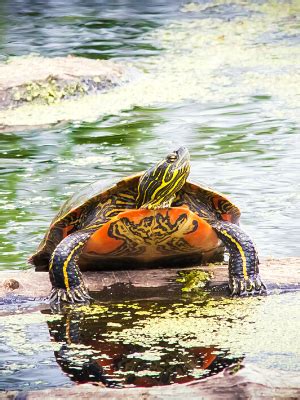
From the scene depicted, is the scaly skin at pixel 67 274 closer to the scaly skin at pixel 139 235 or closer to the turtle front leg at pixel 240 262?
the scaly skin at pixel 139 235

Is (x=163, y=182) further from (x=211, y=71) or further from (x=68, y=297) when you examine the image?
(x=211, y=71)

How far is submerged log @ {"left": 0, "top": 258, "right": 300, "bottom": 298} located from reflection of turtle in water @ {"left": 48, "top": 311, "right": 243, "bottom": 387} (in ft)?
1.27

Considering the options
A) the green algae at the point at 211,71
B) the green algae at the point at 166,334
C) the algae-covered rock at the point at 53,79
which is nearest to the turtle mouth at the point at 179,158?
the green algae at the point at 166,334

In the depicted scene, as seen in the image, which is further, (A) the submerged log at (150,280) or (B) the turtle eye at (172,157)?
(B) the turtle eye at (172,157)

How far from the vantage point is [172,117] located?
7809 millimetres

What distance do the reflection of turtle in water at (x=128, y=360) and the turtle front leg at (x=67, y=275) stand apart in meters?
0.34

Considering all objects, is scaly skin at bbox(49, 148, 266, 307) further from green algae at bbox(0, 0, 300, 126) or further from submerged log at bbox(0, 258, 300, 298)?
green algae at bbox(0, 0, 300, 126)

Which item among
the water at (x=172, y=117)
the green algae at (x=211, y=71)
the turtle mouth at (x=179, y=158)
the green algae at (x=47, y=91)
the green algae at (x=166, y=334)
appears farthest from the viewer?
the green algae at (x=47, y=91)

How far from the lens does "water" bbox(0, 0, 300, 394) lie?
5.46 metres

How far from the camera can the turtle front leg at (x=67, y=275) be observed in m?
3.97

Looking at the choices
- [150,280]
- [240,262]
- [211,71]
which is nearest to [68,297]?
[150,280]

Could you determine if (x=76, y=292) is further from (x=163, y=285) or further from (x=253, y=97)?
(x=253, y=97)

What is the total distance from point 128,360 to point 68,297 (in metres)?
0.74

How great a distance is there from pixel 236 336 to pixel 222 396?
97 centimetres
